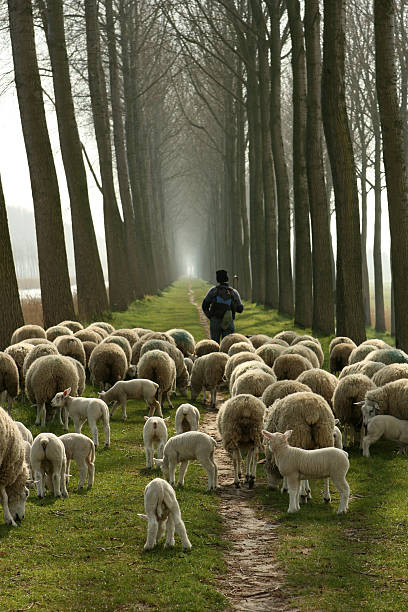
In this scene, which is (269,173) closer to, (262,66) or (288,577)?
(262,66)

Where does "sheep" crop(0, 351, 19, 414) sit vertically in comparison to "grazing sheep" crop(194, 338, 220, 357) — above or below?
above

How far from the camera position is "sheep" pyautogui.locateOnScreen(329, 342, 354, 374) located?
617 inches

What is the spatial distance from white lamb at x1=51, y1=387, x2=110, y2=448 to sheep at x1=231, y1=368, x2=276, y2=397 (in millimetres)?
2098

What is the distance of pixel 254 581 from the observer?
624 centimetres

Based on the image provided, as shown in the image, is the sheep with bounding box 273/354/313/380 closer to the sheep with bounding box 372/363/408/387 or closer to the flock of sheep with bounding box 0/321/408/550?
the flock of sheep with bounding box 0/321/408/550

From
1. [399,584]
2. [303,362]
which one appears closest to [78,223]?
[303,362]

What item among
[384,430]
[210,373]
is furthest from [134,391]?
[384,430]

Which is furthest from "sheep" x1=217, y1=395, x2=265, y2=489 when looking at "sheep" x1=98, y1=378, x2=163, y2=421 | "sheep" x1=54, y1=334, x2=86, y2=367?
"sheep" x1=54, y1=334, x2=86, y2=367

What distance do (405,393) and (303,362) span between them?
3.03 meters

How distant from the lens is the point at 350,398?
10750 millimetres

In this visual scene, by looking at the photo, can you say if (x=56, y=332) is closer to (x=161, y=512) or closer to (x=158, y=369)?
(x=158, y=369)

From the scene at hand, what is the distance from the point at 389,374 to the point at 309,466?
12.6ft

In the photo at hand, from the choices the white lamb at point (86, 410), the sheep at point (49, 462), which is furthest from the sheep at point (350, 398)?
the sheep at point (49, 462)

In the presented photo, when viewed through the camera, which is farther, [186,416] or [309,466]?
[186,416]
